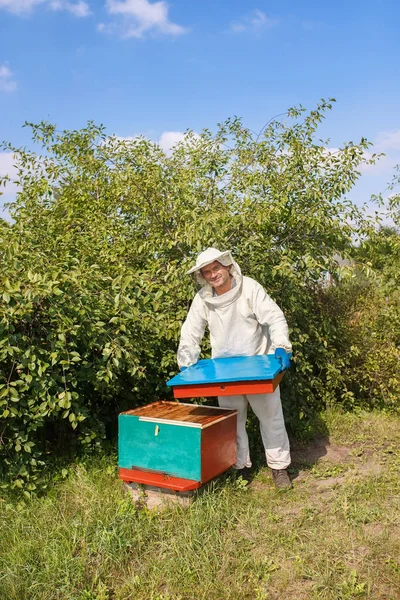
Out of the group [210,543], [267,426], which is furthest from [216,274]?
[210,543]

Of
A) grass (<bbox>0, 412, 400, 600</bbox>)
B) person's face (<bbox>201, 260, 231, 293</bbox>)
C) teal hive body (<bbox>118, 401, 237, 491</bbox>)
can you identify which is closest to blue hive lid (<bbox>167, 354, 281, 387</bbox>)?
teal hive body (<bbox>118, 401, 237, 491</bbox>)

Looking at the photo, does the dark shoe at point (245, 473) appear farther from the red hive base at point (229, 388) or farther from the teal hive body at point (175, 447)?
the red hive base at point (229, 388)

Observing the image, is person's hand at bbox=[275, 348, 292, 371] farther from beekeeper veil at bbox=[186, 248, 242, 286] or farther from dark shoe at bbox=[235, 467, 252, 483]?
dark shoe at bbox=[235, 467, 252, 483]

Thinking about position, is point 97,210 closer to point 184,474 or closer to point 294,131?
point 294,131

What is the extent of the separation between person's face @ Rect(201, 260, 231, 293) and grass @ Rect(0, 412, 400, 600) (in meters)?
1.26

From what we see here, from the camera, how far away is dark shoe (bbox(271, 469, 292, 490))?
3.59 meters

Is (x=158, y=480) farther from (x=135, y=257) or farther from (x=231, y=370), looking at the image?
(x=135, y=257)

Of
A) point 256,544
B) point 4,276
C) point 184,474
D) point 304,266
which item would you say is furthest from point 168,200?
point 256,544

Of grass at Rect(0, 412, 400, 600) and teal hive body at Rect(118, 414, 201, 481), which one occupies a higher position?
teal hive body at Rect(118, 414, 201, 481)

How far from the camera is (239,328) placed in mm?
3623

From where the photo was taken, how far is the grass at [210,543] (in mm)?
2508

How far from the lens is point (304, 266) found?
14.1 ft

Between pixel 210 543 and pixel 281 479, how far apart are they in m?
0.95

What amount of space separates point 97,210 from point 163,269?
1.05m
